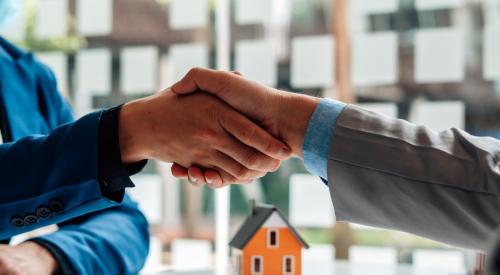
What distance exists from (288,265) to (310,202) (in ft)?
4.54

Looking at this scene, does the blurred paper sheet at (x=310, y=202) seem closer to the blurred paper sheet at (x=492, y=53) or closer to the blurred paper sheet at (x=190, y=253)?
the blurred paper sheet at (x=190, y=253)

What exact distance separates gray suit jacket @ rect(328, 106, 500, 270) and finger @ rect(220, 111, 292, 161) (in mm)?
231

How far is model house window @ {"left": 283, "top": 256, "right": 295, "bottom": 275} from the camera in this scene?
1198 mm

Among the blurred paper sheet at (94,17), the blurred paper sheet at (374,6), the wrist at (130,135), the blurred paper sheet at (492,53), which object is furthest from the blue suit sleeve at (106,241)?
the blurred paper sheet at (94,17)

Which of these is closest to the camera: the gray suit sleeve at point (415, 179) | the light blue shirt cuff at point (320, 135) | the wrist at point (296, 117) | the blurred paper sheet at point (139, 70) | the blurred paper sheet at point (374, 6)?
the gray suit sleeve at point (415, 179)

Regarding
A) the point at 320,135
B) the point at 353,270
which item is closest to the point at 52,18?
the point at 353,270

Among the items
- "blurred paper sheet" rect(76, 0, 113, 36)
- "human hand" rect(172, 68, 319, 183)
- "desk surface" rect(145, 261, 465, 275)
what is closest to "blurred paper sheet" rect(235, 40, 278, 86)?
"blurred paper sheet" rect(76, 0, 113, 36)

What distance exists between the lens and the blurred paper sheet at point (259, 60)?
262cm

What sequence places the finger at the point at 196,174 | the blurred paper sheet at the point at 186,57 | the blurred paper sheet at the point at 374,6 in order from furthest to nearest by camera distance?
A: the blurred paper sheet at the point at 186,57 < the blurred paper sheet at the point at 374,6 < the finger at the point at 196,174

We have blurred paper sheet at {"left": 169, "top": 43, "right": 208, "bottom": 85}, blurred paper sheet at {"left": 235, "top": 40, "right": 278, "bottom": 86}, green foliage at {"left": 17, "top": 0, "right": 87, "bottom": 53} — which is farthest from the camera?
green foliage at {"left": 17, "top": 0, "right": 87, "bottom": 53}

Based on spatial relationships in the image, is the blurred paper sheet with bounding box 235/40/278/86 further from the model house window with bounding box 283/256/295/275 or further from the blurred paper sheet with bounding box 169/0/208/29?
the model house window with bounding box 283/256/295/275

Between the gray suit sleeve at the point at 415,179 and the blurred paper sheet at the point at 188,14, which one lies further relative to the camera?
the blurred paper sheet at the point at 188,14

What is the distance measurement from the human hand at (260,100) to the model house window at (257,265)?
228 mm

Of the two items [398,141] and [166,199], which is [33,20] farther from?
[398,141]
